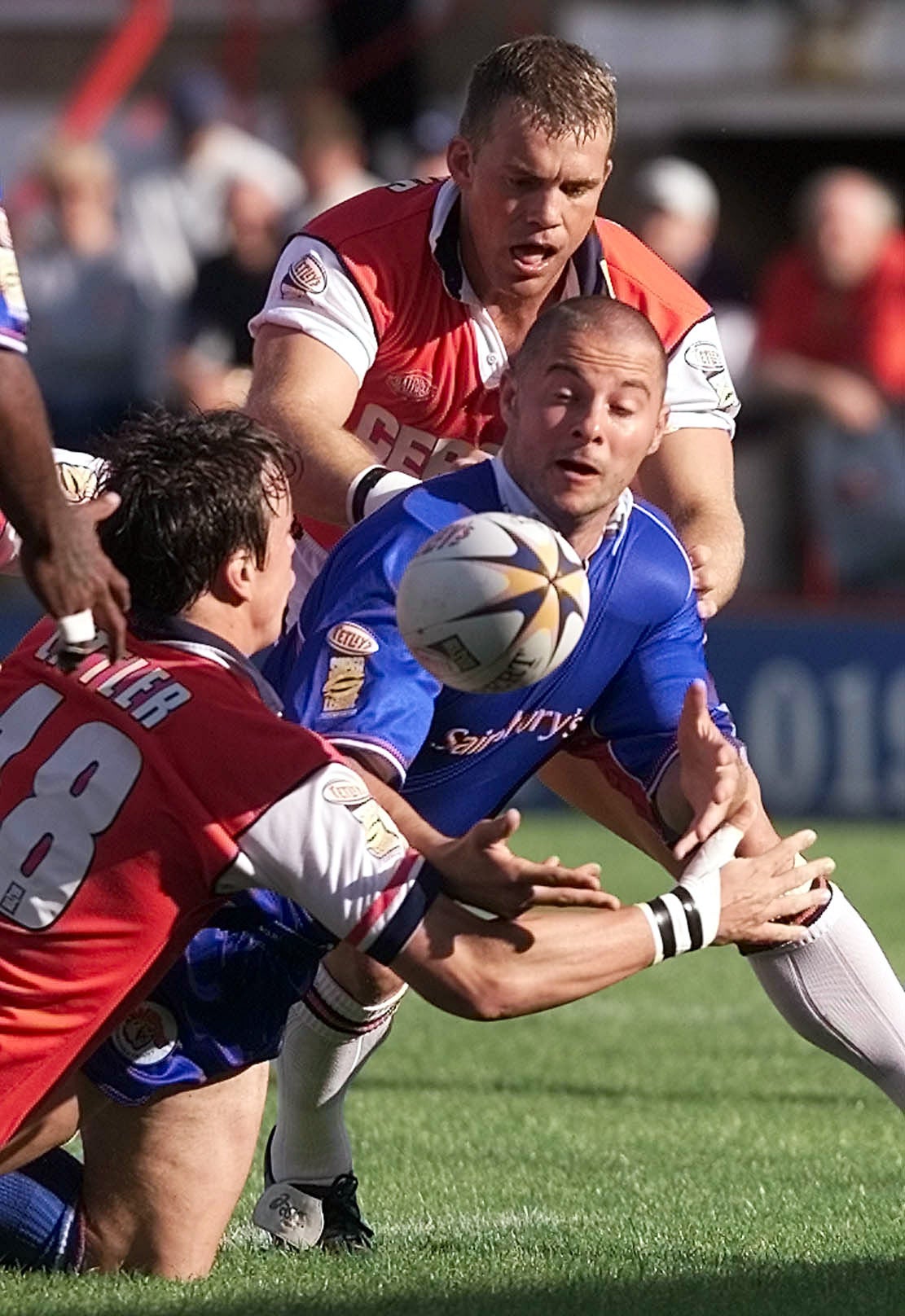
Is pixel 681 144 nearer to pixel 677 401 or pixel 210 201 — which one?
pixel 210 201

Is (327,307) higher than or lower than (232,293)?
higher

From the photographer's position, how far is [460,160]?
605 cm

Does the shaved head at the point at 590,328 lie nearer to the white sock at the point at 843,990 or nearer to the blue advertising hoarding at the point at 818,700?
the white sock at the point at 843,990

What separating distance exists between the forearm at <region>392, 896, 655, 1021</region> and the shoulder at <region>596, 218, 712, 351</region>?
6.68 feet

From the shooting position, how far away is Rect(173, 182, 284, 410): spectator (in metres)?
13.8

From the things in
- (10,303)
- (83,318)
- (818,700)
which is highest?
(10,303)

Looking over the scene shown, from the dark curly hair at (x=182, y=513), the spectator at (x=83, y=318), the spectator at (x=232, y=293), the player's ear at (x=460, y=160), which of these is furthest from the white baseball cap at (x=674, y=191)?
the dark curly hair at (x=182, y=513)

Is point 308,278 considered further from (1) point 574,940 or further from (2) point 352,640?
(1) point 574,940

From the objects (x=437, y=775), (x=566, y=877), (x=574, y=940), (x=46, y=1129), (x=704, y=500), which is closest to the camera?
(x=566, y=877)

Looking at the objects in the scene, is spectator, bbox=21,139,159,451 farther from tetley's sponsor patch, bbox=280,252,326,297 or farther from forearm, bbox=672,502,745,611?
forearm, bbox=672,502,745,611

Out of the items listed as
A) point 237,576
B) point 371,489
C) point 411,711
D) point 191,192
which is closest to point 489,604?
point 411,711

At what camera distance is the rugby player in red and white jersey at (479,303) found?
586cm

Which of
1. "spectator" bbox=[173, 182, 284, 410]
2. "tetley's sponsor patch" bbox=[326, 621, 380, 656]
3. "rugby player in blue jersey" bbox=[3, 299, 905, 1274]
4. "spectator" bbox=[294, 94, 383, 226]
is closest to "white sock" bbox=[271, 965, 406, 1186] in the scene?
"rugby player in blue jersey" bbox=[3, 299, 905, 1274]

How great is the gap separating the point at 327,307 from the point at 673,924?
2.18 meters
